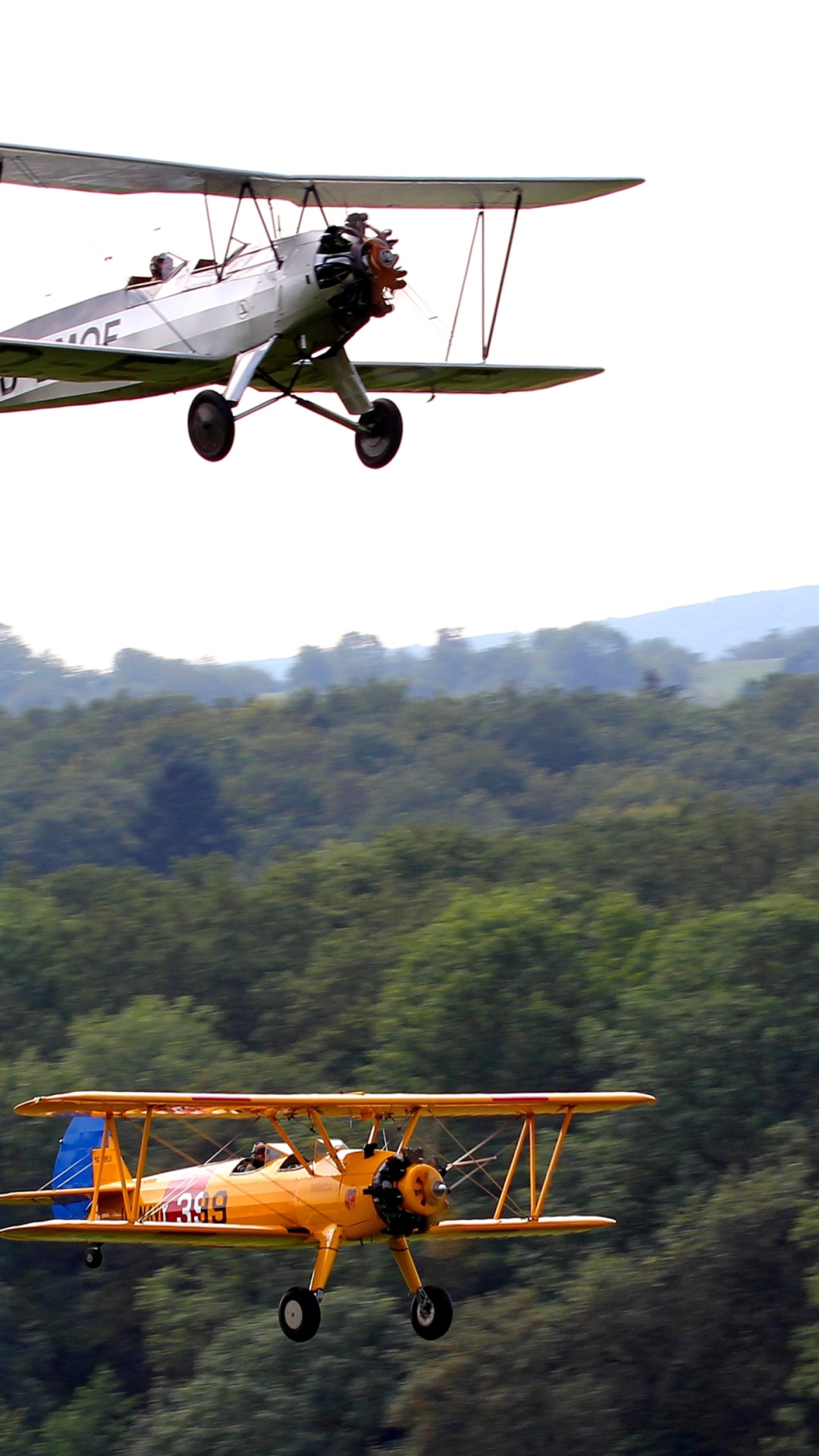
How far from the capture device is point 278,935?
76875mm

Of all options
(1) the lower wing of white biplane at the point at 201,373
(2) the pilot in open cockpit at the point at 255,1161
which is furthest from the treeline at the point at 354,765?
(1) the lower wing of white biplane at the point at 201,373

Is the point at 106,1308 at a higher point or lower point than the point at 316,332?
lower

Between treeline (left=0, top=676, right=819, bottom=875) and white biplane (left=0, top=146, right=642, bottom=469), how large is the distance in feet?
300

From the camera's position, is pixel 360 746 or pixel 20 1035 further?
pixel 360 746

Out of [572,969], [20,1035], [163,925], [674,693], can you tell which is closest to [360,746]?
[674,693]

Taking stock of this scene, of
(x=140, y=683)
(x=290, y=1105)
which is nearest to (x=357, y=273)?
(x=290, y=1105)

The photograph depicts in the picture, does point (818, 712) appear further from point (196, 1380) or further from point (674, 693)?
point (196, 1380)

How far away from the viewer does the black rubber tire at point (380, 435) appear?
18.6m

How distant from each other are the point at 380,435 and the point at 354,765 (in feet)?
363

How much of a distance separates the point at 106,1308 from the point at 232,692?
446 ft

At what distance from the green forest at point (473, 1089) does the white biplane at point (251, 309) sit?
24.3 meters

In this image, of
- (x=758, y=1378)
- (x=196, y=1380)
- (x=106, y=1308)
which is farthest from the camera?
(x=106, y=1308)

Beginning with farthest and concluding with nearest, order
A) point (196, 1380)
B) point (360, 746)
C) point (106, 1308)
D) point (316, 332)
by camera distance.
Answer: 1. point (360, 746)
2. point (106, 1308)
3. point (196, 1380)
4. point (316, 332)

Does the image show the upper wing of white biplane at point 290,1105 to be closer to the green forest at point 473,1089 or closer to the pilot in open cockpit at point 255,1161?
the pilot in open cockpit at point 255,1161
